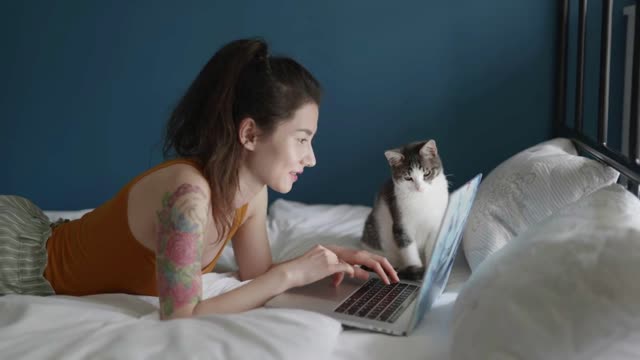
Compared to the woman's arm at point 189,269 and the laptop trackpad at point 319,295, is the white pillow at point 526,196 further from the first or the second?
the woman's arm at point 189,269

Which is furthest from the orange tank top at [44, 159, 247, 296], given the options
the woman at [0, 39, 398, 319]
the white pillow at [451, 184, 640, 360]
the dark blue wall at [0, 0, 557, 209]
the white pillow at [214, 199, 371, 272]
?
the dark blue wall at [0, 0, 557, 209]

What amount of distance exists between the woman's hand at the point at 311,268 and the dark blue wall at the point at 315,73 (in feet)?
4.08

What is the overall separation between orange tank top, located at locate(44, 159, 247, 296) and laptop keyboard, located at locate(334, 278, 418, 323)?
333mm

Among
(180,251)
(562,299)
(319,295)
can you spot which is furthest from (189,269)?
(562,299)

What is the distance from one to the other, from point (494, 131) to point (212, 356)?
1.70 metres

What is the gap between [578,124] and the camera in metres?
1.88

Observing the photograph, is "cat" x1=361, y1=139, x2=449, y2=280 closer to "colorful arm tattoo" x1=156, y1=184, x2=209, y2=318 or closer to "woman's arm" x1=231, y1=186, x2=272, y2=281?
"woman's arm" x1=231, y1=186, x2=272, y2=281

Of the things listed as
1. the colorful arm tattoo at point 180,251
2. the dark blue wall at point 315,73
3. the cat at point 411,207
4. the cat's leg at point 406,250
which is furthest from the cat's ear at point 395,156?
the dark blue wall at point 315,73

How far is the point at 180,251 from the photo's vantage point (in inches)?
38.9

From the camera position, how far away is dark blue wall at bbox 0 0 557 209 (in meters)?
2.22

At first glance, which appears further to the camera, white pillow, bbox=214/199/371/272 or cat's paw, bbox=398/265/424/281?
white pillow, bbox=214/199/371/272

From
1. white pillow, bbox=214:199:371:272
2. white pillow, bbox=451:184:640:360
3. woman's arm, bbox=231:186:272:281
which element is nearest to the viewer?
white pillow, bbox=451:184:640:360

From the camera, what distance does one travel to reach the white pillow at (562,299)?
0.77 meters

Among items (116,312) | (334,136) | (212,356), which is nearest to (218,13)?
(334,136)
